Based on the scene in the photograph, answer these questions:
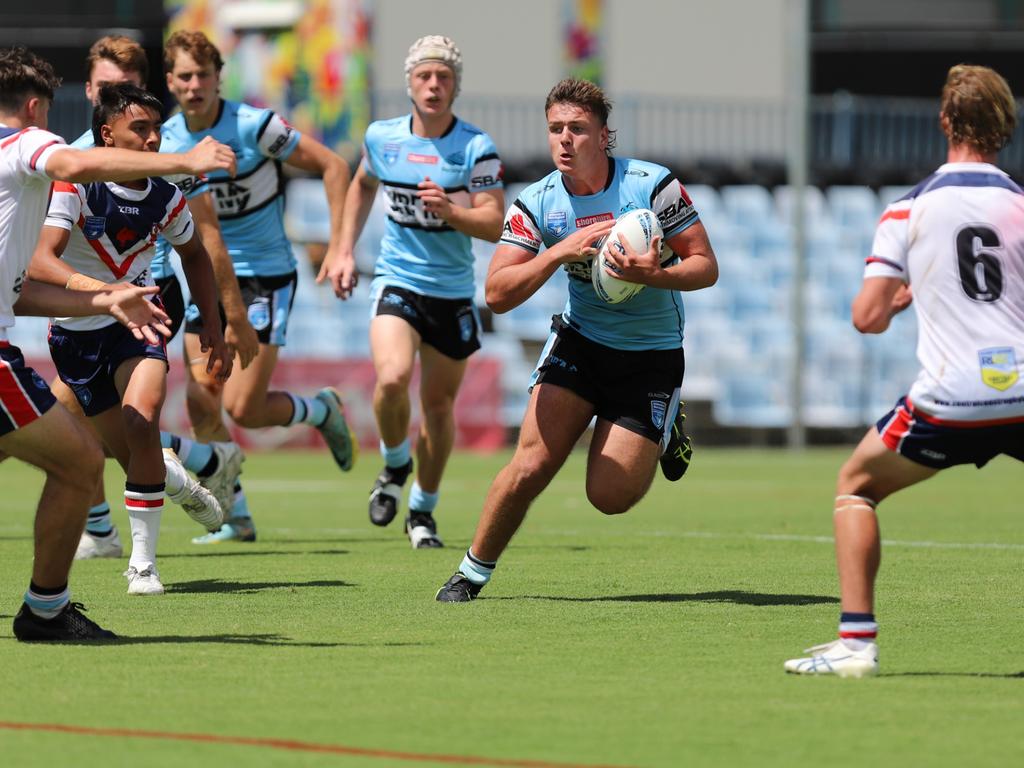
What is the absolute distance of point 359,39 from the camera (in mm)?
27781

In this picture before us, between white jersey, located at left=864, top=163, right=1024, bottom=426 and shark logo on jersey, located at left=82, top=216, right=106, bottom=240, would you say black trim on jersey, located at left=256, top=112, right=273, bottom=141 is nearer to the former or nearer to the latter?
shark logo on jersey, located at left=82, top=216, right=106, bottom=240

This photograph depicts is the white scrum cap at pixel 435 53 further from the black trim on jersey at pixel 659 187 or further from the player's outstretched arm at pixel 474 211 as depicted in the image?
the black trim on jersey at pixel 659 187

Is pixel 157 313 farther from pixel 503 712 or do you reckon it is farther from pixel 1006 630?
pixel 1006 630

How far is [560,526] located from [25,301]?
6322 millimetres

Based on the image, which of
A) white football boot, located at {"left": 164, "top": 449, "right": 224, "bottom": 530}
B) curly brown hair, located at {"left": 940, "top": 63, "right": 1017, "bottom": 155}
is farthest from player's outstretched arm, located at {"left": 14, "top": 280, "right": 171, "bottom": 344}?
curly brown hair, located at {"left": 940, "top": 63, "right": 1017, "bottom": 155}

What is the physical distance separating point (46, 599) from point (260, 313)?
15.5 ft

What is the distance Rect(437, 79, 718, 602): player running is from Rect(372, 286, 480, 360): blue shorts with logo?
8.99 feet

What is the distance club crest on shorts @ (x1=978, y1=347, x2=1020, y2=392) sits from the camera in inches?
241

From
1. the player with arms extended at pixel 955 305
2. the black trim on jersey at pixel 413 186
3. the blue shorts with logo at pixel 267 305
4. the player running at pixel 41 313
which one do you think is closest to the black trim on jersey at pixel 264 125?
the black trim on jersey at pixel 413 186

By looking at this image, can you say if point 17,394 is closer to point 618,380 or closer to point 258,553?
point 618,380

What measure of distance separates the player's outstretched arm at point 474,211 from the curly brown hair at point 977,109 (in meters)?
3.47

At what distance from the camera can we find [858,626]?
249 inches

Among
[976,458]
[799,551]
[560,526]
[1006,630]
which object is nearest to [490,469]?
[560,526]

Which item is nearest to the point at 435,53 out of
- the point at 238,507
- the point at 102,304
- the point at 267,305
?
the point at 267,305
